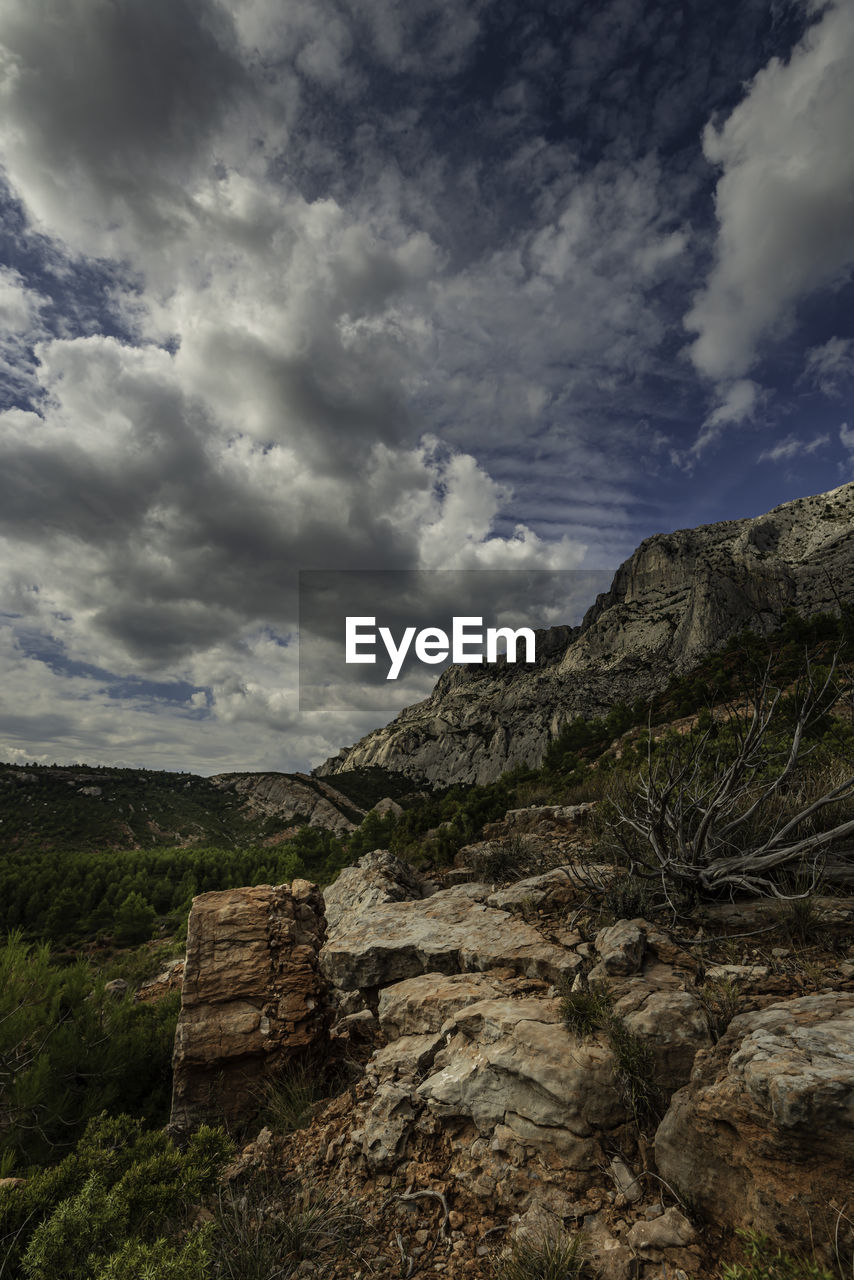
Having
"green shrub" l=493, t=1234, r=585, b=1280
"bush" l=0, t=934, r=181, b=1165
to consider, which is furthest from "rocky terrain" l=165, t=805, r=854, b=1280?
"bush" l=0, t=934, r=181, b=1165

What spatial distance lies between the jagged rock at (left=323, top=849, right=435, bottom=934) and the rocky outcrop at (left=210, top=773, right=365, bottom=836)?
59.9 metres

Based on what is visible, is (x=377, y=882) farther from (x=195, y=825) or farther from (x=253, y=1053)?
(x=195, y=825)

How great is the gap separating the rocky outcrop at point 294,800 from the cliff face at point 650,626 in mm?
21804

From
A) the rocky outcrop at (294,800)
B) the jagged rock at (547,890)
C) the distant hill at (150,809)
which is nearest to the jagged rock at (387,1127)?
the jagged rock at (547,890)

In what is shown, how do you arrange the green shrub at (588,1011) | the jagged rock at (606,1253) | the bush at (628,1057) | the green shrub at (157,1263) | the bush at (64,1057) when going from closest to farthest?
the jagged rock at (606,1253), the green shrub at (157,1263), the bush at (628,1057), the green shrub at (588,1011), the bush at (64,1057)

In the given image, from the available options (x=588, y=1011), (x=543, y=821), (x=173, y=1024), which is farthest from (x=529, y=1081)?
(x=173, y=1024)

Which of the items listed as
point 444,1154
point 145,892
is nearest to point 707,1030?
point 444,1154

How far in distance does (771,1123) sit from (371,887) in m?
8.29

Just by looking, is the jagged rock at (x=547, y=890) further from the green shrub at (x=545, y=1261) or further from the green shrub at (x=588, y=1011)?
the green shrub at (x=545, y=1261)

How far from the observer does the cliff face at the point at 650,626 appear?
7512 cm

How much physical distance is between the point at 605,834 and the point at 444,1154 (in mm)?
5148

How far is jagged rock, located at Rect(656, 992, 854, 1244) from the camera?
2.70 m

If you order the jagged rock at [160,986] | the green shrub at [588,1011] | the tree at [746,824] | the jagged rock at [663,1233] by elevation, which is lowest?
the jagged rock at [160,986]

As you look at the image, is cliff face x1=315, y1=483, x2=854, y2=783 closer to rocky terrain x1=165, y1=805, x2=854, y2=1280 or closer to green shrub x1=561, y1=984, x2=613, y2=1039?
rocky terrain x1=165, y1=805, x2=854, y2=1280
